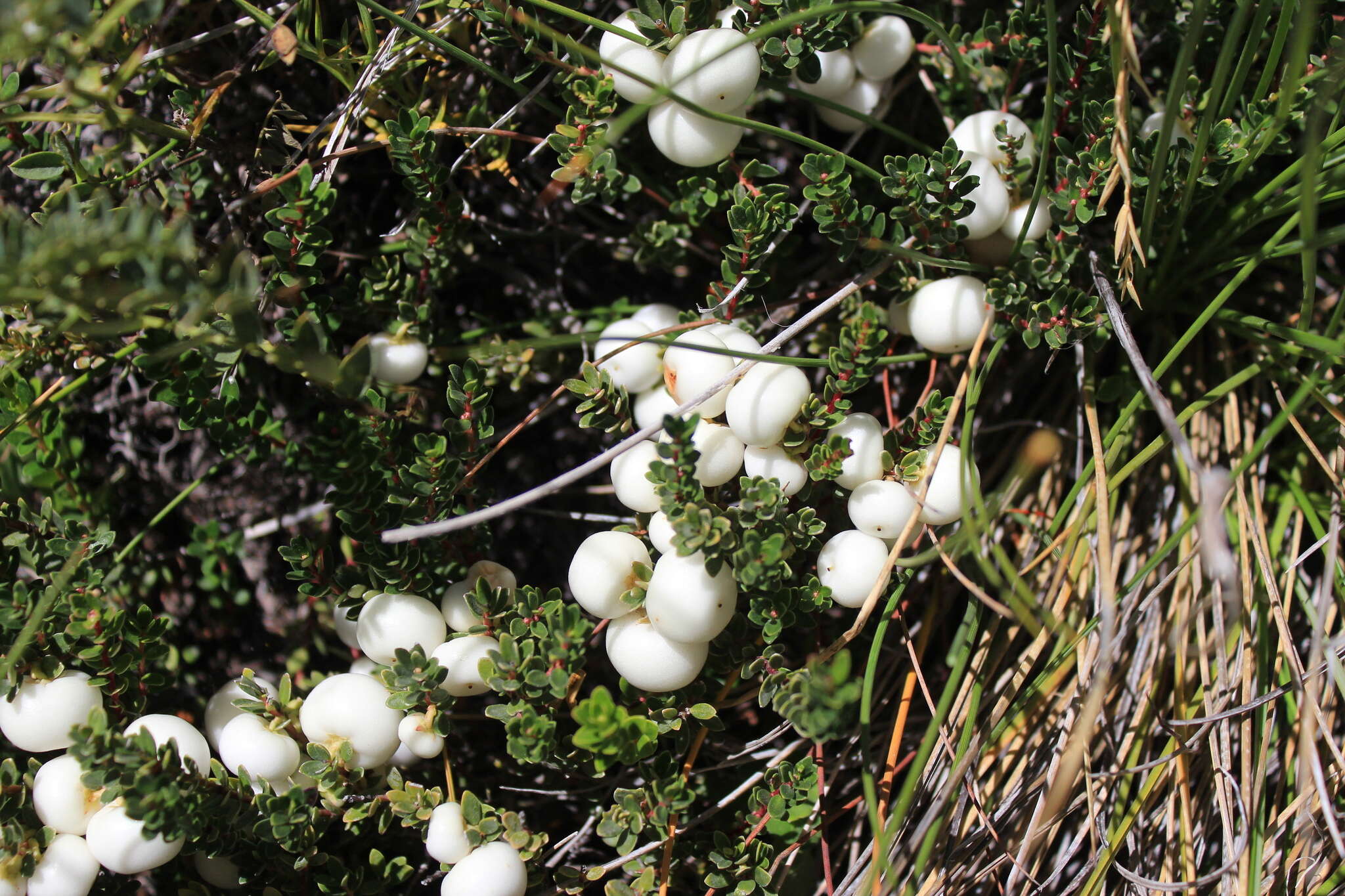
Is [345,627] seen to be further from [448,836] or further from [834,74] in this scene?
[834,74]

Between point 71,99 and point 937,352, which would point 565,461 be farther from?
point 71,99

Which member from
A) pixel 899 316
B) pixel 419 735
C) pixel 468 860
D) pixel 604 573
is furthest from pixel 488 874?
pixel 899 316

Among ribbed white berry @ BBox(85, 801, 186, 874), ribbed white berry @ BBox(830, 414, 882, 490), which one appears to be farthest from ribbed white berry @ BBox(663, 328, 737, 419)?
ribbed white berry @ BBox(85, 801, 186, 874)

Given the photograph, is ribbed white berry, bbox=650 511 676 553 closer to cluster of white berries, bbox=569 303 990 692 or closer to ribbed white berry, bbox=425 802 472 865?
cluster of white berries, bbox=569 303 990 692

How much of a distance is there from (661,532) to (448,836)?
32cm

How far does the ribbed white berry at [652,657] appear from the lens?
0.79 meters

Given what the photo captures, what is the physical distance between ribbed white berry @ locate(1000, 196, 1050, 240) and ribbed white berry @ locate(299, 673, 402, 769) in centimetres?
73

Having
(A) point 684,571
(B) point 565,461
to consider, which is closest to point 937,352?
(A) point 684,571

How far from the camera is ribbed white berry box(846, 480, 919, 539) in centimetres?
83

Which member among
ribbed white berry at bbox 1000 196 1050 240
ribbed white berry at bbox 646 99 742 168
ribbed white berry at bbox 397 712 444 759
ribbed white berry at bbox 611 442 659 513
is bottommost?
ribbed white berry at bbox 397 712 444 759

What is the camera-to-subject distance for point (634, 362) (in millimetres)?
893

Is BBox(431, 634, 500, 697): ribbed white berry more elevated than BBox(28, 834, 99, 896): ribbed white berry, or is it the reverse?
BBox(431, 634, 500, 697): ribbed white berry

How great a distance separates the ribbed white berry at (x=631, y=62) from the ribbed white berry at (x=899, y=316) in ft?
1.04

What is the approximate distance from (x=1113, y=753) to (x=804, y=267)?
1.96 ft
